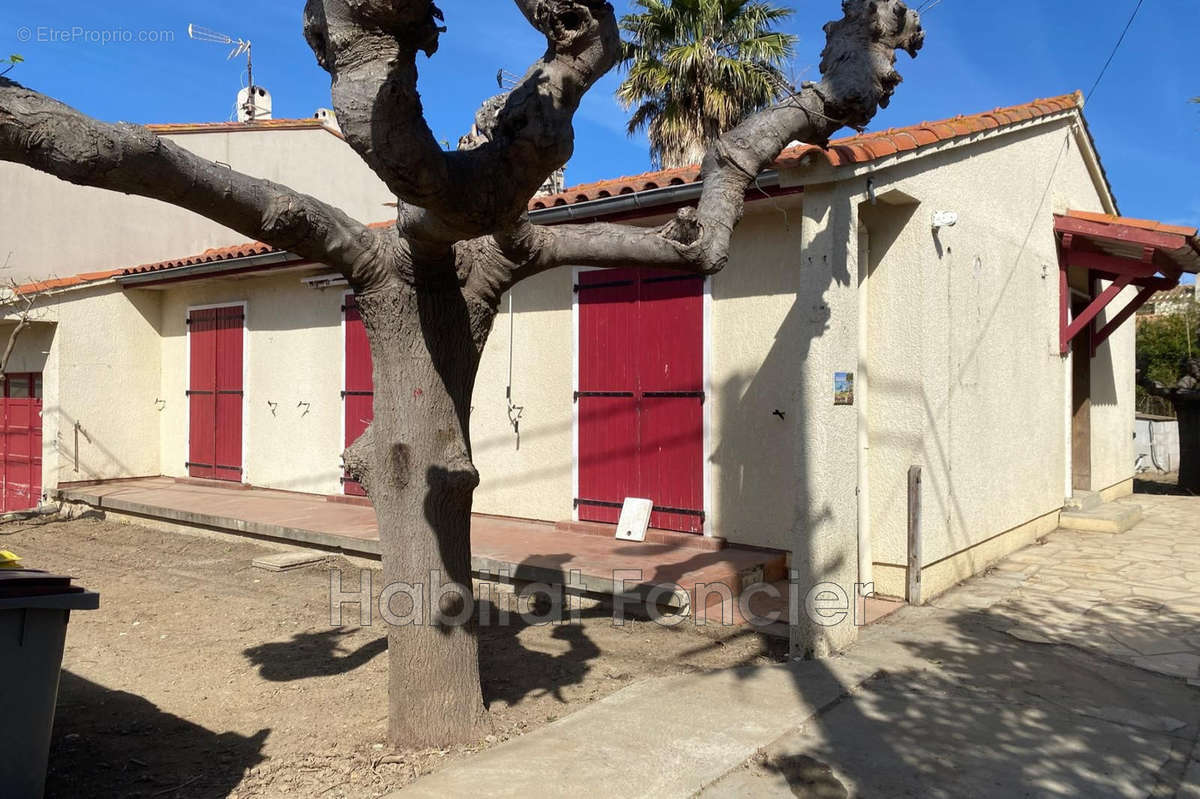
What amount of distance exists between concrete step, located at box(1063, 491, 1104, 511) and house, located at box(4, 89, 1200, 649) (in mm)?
169

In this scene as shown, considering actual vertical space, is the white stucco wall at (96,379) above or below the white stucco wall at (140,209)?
below

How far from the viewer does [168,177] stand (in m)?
2.80

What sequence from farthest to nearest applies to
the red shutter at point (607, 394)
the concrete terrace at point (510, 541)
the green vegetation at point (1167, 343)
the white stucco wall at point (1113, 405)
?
the green vegetation at point (1167, 343) < the white stucco wall at point (1113, 405) < the red shutter at point (607, 394) < the concrete terrace at point (510, 541)

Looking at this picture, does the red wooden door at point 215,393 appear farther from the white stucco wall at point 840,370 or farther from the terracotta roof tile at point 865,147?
the terracotta roof tile at point 865,147

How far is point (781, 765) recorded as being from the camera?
3.54 meters

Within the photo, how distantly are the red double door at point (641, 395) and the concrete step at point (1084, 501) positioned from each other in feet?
16.1

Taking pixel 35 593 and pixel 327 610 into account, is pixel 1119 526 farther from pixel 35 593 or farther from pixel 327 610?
pixel 35 593

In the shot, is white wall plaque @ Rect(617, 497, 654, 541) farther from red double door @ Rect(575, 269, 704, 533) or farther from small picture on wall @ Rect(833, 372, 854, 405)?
small picture on wall @ Rect(833, 372, 854, 405)

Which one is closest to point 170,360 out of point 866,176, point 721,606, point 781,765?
point 721,606

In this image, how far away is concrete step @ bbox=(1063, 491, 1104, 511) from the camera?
9.35m

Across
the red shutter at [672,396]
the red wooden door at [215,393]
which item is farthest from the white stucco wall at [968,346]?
the red wooden door at [215,393]

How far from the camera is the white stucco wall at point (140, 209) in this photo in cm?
1262

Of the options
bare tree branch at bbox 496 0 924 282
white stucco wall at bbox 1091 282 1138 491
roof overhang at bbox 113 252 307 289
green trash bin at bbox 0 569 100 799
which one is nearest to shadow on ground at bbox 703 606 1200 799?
bare tree branch at bbox 496 0 924 282

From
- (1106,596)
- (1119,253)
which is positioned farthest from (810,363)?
(1119,253)
